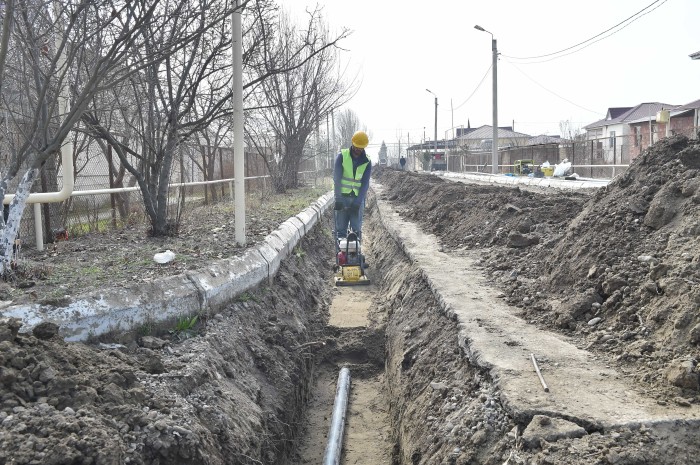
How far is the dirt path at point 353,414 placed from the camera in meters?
5.24

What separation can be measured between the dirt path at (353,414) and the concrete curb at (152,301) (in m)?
1.43

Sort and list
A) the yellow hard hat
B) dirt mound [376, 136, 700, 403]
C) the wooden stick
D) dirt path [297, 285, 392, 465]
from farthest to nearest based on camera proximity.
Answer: the yellow hard hat → dirt path [297, 285, 392, 465] → dirt mound [376, 136, 700, 403] → the wooden stick

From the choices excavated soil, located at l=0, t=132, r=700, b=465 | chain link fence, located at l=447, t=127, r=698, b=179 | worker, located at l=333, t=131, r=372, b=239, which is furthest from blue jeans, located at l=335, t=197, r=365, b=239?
chain link fence, located at l=447, t=127, r=698, b=179

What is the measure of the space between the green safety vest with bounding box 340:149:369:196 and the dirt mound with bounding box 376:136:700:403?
6.78 feet

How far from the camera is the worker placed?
8516 millimetres

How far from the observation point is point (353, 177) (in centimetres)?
868

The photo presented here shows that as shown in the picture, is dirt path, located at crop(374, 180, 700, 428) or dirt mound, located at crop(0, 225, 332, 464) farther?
dirt path, located at crop(374, 180, 700, 428)

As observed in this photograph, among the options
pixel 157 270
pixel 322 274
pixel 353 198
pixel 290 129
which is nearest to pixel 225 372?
pixel 157 270

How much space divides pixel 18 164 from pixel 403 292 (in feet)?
16.2

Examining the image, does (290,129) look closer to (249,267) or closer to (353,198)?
(353,198)

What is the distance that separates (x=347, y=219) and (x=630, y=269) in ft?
16.3

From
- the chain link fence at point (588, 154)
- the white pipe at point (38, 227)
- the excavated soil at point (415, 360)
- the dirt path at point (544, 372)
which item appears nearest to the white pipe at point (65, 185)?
the white pipe at point (38, 227)

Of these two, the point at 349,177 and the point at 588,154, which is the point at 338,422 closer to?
the point at 349,177

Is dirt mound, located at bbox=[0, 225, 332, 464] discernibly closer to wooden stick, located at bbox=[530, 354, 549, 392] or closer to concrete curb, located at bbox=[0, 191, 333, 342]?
concrete curb, located at bbox=[0, 191, 333, 342]
